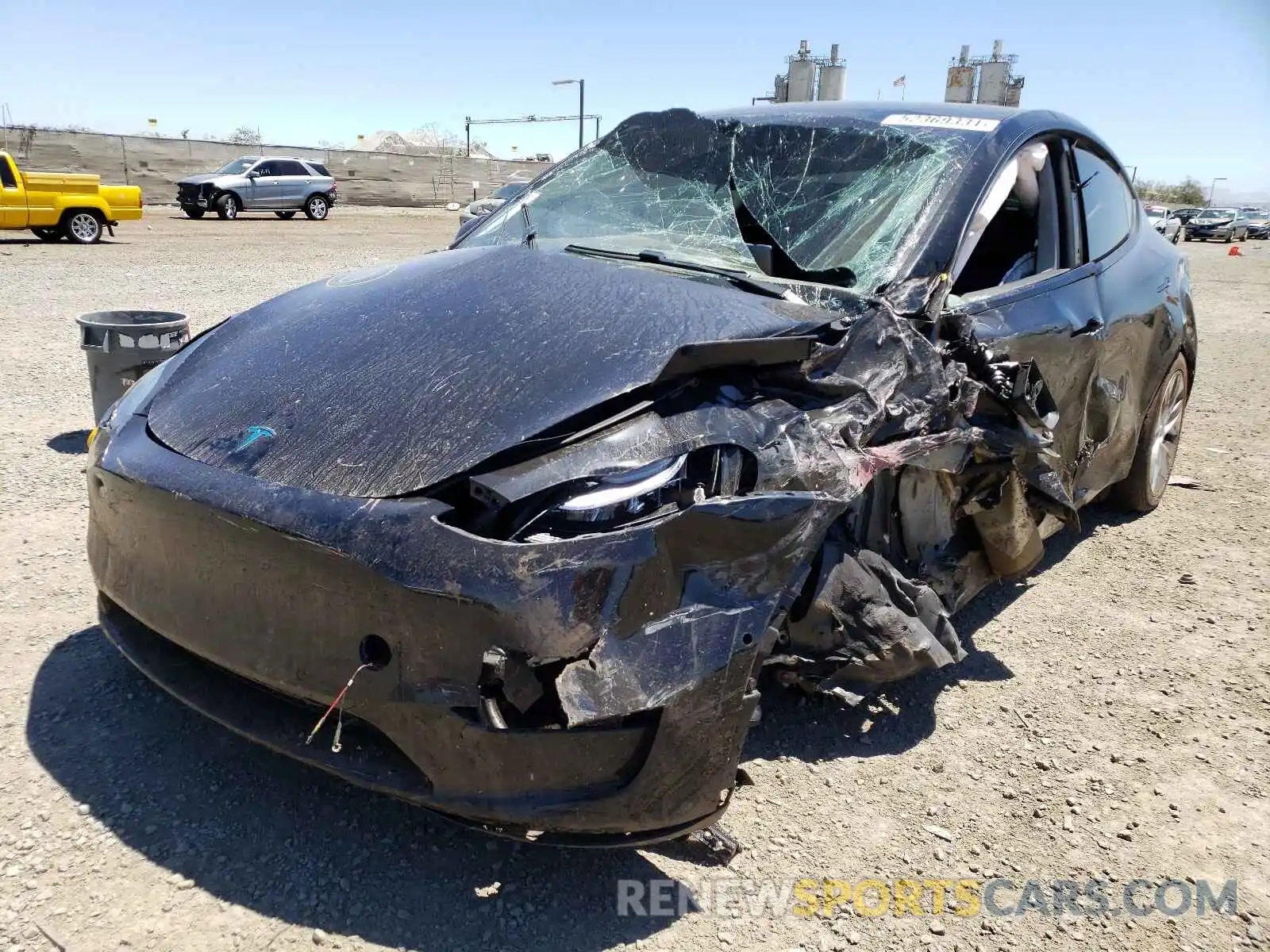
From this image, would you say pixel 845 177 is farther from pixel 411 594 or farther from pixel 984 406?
pixel 411 594

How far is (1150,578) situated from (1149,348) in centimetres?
102

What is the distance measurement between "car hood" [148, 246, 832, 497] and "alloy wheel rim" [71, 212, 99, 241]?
15.9 m

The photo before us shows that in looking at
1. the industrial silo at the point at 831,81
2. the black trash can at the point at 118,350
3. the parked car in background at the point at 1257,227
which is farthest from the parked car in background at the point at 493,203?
the parked car in background at the point at 1257,227

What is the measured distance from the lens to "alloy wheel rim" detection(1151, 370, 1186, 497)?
463 cm

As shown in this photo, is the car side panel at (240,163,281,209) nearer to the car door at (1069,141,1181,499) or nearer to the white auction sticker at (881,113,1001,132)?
the car door at (1069,141,1181,499)

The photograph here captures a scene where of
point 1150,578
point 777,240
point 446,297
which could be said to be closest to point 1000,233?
point 777,240

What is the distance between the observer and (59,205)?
15.8m

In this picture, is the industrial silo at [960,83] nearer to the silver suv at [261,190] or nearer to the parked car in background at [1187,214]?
the silver suv at [261,190]

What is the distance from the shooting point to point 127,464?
233 cm

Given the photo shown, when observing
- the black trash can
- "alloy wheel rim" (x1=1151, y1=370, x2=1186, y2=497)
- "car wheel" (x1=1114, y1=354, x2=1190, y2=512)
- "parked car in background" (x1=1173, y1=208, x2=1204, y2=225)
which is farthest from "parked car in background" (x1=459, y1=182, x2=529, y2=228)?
"parked car in background" (x1=1173, y1=208, x2=1204, y2=225)

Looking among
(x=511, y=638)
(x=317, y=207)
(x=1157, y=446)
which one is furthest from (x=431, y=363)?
(x=317, y=207)

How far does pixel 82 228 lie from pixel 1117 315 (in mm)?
17268

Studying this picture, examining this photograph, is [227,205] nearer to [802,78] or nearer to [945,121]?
[802,78]

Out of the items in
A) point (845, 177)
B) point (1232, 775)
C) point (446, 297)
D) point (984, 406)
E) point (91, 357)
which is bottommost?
point (1232, 775)
